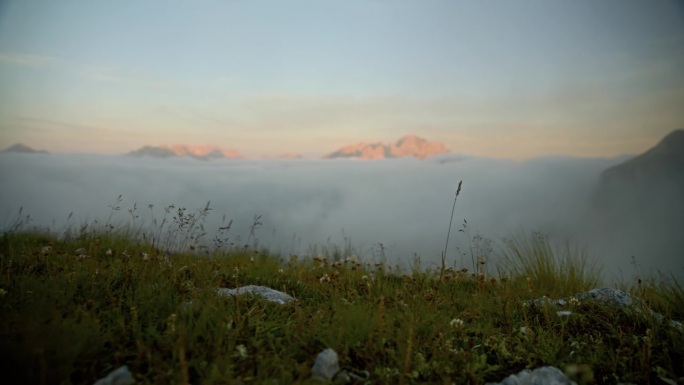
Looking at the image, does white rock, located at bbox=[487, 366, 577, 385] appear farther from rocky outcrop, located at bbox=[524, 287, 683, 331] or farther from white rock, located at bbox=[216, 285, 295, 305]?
white rock, located at bbox=[216, 285, 295, 305]

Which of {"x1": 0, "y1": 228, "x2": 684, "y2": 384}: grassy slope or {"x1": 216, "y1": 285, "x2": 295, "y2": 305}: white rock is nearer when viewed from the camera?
{"x1": 0, "y1": 228, "x2": 684, "y2": 384}: grassy slope

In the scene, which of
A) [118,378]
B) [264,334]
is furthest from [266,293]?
[118,378]

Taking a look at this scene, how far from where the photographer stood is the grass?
3750mm

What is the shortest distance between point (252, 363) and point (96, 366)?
119 centimetres

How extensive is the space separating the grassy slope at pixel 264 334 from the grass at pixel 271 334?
1 cm

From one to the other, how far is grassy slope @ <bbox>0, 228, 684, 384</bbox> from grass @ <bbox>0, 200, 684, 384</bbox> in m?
0.01

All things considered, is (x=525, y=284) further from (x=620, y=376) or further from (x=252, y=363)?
(x=252, y=363)

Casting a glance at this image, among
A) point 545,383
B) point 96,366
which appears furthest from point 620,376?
point 96,366

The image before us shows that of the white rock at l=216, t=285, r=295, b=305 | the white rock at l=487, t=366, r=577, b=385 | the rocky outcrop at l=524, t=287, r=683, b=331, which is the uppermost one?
the white rock at l=216, t=285, r=295, b=305

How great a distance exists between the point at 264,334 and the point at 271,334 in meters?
0.08

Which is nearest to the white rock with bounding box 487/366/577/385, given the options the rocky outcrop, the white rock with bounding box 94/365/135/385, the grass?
the grass

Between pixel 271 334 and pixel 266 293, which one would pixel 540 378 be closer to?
pixel 271 334

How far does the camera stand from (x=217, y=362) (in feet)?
12.4

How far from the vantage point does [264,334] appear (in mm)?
4445
